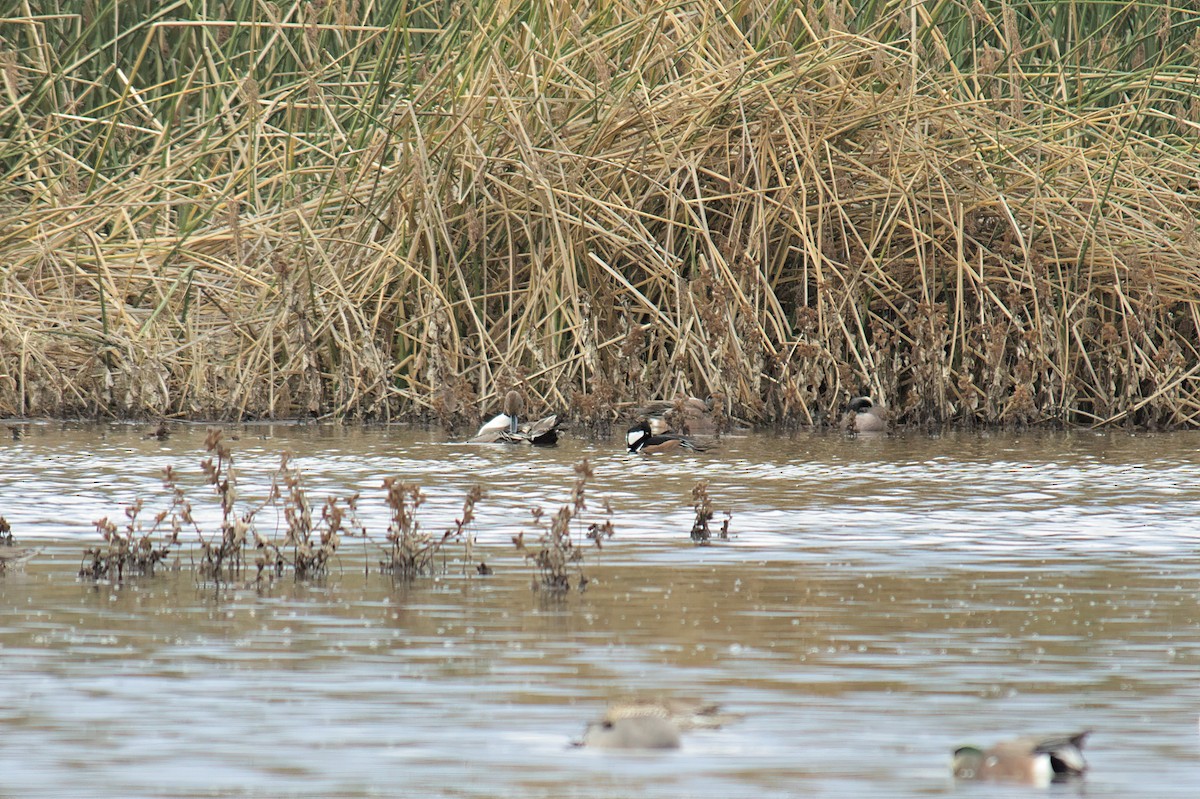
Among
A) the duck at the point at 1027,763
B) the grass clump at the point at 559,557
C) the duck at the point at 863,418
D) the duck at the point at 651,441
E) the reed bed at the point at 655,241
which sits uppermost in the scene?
the reed bed at the point at 655,241

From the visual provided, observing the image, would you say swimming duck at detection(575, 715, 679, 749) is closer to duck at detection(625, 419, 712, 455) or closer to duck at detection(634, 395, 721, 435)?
duck at detection(625, 419, 712, 455)

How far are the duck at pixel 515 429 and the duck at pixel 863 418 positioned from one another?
6.52 ft

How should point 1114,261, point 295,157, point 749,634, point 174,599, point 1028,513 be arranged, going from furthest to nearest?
point 295,157
point 1114,261
point 1028,513
point 174,599
point 749,634

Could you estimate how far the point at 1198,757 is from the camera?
497 cm

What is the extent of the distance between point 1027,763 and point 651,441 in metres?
8.94

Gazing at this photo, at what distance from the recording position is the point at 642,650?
638cm

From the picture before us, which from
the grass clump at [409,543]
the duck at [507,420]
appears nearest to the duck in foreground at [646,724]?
the grass clump at [409,543]

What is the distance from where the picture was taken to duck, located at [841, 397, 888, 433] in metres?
15.1

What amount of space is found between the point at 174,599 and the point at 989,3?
41.0 feet

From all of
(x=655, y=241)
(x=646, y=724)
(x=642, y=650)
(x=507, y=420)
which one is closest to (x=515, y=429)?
(x=507, y=420)

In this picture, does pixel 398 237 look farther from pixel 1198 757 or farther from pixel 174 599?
pixel 1198 757

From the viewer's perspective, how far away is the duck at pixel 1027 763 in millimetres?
4695

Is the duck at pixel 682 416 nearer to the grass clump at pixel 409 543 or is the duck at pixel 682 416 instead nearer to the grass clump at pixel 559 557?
the grass clump at pixel 559 557

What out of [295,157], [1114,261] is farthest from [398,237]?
[1114,261]
